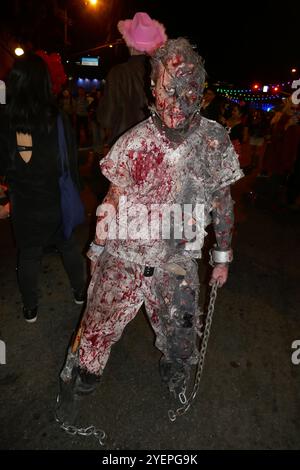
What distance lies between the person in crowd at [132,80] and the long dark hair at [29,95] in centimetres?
97

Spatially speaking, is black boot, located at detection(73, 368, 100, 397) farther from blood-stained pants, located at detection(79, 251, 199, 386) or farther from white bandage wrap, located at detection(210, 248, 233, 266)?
white bandage wrap, located at detection(210, 248, 233, 266)

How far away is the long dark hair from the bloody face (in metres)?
1.01

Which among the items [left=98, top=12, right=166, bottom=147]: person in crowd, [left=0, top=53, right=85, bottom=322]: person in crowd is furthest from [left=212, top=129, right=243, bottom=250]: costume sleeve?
[left=98, top=12, right=166, bottom=147]: person in crowd

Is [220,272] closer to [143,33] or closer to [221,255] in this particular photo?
[221,255]

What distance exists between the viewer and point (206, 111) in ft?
18.8

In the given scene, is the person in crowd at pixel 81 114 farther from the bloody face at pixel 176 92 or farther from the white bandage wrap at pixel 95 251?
the bloody face at pixel 176 92

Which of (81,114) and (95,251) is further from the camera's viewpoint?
(81,114)

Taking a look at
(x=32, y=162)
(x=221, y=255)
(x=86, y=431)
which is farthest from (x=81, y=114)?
(x=86, y=431)

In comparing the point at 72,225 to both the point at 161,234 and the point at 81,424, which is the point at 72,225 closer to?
the point at 161,234

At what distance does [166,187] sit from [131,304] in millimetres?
716

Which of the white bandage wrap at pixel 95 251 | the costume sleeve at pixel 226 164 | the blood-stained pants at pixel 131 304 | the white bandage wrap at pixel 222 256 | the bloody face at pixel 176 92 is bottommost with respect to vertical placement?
the blood-stained pants at pixel 131 304

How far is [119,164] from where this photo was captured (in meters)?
1.80

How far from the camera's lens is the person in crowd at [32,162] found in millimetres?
2305

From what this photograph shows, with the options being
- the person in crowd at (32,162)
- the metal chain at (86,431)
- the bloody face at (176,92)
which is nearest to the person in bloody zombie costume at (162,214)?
the bloody face at (176,92)
